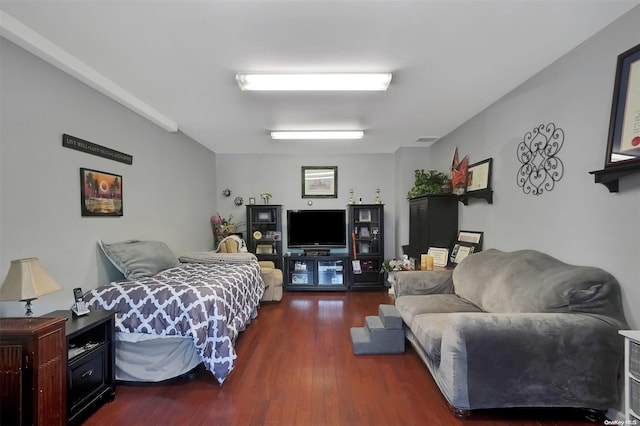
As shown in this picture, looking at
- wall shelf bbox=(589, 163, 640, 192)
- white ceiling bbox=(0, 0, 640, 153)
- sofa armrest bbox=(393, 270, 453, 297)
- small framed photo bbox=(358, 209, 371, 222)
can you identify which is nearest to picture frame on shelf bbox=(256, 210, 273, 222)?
small framed photo bbox=(358, 209, 371, 222)

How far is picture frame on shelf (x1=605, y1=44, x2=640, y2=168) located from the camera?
164 centimetres

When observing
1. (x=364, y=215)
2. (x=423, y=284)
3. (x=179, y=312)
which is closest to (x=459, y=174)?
(x=423, y=284)

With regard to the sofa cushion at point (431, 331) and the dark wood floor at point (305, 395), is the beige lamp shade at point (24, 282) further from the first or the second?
the sofa cushion at point (431, 331)

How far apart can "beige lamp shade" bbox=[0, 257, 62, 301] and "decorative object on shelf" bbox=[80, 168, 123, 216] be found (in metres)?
0.76

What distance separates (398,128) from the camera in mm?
3877

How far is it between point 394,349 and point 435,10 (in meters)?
2.73

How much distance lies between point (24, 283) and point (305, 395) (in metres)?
1.97

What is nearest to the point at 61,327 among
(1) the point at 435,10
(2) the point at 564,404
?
(1) the point at 435,10

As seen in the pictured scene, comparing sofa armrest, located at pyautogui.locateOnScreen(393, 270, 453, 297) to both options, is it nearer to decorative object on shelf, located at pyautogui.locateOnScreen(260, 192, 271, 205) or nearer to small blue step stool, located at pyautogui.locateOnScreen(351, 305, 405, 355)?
small blue step stool, located at pyautogui.locateOnScreen(351, 305, 405, 355)

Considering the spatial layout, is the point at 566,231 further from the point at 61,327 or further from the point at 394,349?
the point at 61,327

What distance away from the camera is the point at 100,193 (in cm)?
262

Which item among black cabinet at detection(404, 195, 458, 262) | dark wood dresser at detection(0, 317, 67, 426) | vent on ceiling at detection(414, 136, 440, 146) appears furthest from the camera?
vent on ceiling at detection(414, 136, 440, 146)

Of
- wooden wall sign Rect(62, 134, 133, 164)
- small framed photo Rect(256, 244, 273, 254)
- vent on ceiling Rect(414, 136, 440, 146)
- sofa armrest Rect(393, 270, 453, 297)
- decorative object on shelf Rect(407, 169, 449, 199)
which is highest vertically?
vent on ceiling Rect(414, 136, 440, 146)

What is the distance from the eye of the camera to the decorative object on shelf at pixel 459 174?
11.9ft
